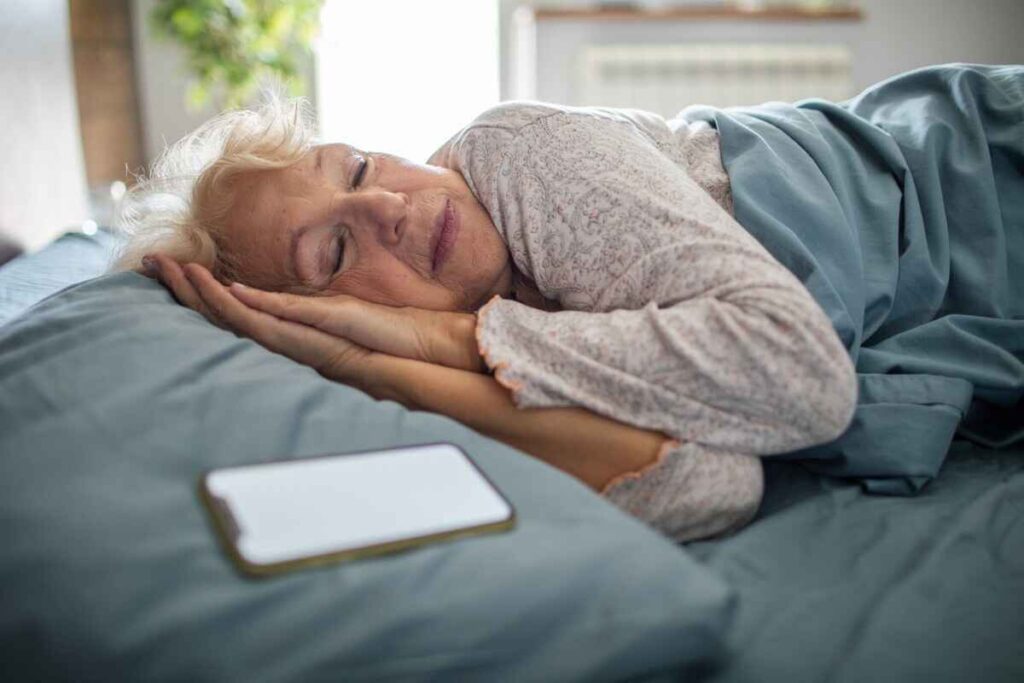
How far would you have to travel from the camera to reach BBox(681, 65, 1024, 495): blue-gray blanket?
0.95m

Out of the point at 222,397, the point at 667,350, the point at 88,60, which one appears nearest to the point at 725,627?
the point at 667,350

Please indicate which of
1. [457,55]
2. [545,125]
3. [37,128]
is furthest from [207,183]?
[457,55]

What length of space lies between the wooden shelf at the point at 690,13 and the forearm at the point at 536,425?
2964mm

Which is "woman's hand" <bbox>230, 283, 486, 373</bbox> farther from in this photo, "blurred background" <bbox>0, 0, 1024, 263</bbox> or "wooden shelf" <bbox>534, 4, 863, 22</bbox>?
"wooden shelf" <bbox>534, 4, 863, 22</bbox>

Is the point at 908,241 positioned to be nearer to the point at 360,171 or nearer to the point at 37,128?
the point at 360,171

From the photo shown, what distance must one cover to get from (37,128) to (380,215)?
1.09 m

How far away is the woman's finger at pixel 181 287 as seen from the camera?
101cm

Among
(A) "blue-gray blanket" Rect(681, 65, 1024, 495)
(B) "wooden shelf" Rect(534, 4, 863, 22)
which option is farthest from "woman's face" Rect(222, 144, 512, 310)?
(B) "wooden shelf" Rect(534, 4, 863, 22)

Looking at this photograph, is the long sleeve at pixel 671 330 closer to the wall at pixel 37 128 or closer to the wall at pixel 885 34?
the wall at pixel 37 128

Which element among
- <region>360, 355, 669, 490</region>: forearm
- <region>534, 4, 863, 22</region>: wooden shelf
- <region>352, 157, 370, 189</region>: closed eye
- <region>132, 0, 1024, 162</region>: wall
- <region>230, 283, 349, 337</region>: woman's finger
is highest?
<region>534, 4, 863, 22</region>: wooden shelf

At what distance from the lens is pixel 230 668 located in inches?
19.7

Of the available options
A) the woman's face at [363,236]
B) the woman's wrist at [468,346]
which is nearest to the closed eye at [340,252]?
the woman's face at [363,236]

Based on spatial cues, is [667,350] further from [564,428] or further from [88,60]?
[88,60]

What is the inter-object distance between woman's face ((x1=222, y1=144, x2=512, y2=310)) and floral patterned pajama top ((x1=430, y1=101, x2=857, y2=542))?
6.7 inches
